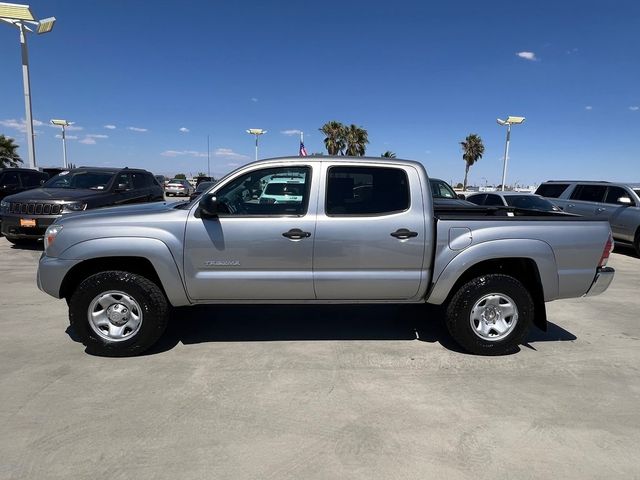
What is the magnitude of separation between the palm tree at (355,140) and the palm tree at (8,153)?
108 ft

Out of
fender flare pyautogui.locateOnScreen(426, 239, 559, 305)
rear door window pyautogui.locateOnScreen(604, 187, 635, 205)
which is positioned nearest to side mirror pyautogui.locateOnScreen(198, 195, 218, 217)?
fender flare pyautogui.locateOnScreen(426, 239, 559, 305)

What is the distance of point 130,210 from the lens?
4285 mm

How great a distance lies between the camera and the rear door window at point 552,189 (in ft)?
43.1

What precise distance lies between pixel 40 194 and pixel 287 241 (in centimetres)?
755

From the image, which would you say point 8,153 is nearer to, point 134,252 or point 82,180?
point 82,180

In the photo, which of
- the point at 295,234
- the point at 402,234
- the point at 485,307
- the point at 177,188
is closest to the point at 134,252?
the point at 295,234

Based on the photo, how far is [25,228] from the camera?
8.86 metres

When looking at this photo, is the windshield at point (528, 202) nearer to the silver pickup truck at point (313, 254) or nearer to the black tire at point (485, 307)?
the silver pickup truck at point (313, 254)

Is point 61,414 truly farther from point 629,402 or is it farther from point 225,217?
point 629,402

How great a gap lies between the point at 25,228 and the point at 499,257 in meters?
8.91

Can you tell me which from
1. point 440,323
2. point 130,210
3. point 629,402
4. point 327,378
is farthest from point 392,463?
A: point 130,210

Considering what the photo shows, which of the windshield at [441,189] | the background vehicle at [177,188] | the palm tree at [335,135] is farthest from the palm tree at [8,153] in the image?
the windshield at [441,189]

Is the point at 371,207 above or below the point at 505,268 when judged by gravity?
above

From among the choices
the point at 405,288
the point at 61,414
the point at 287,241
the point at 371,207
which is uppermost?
the point at 371,207
